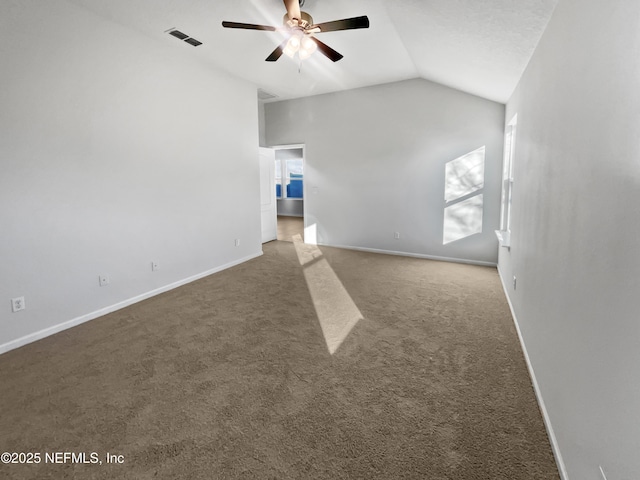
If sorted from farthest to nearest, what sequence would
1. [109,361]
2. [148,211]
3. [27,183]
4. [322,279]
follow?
[322,279] → [148,211] → [27,183] → [109,361]

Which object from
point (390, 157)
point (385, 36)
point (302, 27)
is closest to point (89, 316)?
point (302, 27)

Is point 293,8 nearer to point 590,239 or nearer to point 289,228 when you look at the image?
point 590,239

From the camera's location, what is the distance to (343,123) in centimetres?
620

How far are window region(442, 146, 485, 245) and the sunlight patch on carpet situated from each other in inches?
84.9

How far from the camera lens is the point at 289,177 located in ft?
36.6

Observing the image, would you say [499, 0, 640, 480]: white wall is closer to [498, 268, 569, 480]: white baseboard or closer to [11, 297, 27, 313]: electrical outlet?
[498, 268, 569, 480]: white baseboard

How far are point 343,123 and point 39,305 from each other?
5151mm

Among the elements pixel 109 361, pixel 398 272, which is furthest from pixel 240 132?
pixel 109 361

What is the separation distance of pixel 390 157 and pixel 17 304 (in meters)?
5.23

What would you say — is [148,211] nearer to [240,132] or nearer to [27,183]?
[27,183]

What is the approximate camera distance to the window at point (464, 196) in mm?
5184

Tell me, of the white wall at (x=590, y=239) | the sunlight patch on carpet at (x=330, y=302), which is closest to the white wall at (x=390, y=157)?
the sunlight patch on carpet at (x=330, y=302)

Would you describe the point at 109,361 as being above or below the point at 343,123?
below

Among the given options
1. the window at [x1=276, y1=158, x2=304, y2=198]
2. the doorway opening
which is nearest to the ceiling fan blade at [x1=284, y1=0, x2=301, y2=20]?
the doorway opening
